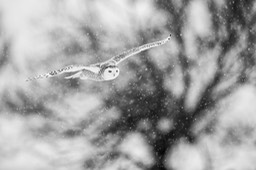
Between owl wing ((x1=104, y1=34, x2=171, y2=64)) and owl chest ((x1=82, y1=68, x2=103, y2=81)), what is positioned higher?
owl wing ((x1=104, y1=34, x2=171, y2=64))

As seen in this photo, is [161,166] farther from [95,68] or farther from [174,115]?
[95,68]

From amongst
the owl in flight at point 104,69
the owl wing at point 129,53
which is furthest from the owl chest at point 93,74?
the owl wing at point 129,53

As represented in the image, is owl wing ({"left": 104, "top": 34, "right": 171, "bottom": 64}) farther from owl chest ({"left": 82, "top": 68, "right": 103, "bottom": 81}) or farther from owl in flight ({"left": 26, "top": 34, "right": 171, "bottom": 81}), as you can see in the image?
owl chest ({"left": 82, "top": 68, "right": 103, "bottom": 81})

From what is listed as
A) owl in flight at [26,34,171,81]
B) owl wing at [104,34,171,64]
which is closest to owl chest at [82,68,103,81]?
owl in flight at [26,34,171,81]

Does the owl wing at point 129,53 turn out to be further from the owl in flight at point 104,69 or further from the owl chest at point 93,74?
the owl chest at point 93,74

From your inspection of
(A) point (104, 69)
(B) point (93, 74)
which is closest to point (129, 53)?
(A) point (104, 69)

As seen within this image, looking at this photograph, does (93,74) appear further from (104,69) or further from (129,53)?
(129,53)

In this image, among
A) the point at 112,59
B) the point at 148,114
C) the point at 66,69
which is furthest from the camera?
the point at 148,114

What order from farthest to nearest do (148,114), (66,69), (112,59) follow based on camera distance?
(148,114) < (112,59) < (66,69)

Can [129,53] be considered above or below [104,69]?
above

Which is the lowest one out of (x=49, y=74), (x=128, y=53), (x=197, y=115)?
(x=49, y=74)

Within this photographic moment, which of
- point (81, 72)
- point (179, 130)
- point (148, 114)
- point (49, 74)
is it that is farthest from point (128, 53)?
point (179, 130)
